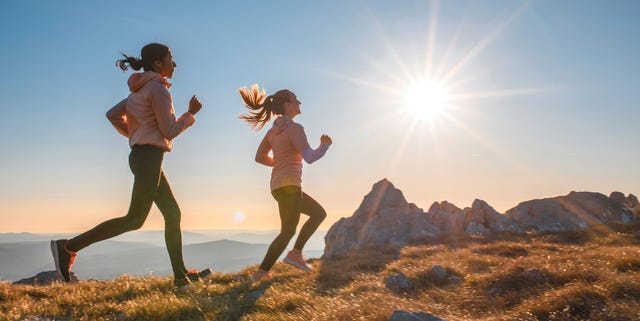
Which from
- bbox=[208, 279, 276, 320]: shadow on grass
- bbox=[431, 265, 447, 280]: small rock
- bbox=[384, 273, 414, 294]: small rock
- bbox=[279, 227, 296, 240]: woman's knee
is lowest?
bbox=[208, 279, 276, 320]: shadow on grass

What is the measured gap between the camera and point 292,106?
8.00 meters

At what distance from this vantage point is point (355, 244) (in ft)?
88.2

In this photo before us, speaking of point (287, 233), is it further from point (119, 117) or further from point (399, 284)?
point (119, 117)

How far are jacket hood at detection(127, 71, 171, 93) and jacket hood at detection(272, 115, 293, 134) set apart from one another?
237 cm

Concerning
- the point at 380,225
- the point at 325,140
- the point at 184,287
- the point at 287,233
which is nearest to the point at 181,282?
the point at 184,287

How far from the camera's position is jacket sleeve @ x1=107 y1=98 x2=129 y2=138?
239 inches

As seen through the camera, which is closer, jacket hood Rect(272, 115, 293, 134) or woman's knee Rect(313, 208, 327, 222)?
jacket hood Rect(272, 115, 293, 134)

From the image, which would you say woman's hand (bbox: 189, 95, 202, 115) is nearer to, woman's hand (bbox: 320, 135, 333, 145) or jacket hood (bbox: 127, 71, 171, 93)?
jacket hood (bbox: 127, 71, 171, 93)

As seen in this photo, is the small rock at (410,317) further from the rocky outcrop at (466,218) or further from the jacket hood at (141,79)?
the rocky outcrop at (466,218)

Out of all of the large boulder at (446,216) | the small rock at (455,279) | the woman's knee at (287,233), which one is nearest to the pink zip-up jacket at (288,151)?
the woman's knee at (287,233)

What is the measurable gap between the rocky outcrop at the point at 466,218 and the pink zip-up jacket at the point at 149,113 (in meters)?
19.4

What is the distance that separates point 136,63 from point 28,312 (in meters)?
3.90

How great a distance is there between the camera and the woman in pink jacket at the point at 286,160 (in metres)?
7.34

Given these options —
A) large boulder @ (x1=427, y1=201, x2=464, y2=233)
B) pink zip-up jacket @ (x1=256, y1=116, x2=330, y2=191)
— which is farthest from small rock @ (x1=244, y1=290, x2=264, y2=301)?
large boulder @ (x1=427, y1=201, x2=464, y2=233)
